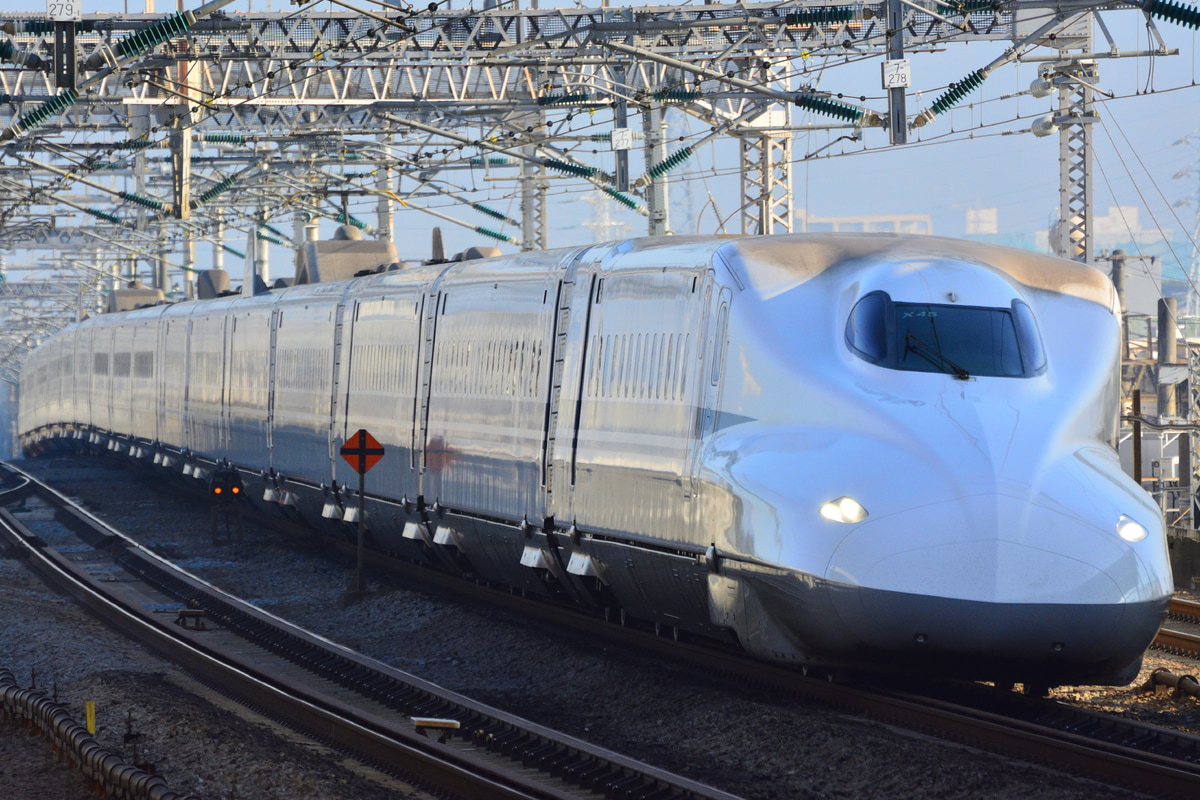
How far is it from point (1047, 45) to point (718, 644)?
15234 mm

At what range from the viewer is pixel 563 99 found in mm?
30391

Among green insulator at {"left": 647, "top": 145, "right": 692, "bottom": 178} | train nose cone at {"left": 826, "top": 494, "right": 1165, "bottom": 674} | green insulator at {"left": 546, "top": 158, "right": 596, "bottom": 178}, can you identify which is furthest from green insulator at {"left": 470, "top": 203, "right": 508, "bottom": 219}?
train nose cone at {"left": 826, "top": 494, "right": 1165, "bottom": 674}

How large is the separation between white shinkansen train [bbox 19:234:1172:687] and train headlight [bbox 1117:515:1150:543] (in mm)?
12

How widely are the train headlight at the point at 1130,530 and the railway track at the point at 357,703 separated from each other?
9.56 feet

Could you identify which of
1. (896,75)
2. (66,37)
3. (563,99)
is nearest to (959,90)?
(896,75)

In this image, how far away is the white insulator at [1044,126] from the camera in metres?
25.2

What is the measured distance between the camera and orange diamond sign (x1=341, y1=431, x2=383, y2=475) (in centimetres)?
1872

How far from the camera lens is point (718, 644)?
13156mm

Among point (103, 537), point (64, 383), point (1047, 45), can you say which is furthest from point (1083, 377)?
point (64, 383)

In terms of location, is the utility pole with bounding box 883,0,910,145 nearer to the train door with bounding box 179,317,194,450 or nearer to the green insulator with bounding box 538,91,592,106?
the green insulator with bounding box 538,91,592,106

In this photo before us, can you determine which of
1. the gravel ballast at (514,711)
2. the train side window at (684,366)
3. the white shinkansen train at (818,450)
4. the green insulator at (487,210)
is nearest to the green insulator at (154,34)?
the white shinkansen train at (818,450)

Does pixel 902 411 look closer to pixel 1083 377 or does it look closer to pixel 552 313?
pixel 1083 377

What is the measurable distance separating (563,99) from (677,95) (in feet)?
12.7

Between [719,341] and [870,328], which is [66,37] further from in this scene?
[870,328]
